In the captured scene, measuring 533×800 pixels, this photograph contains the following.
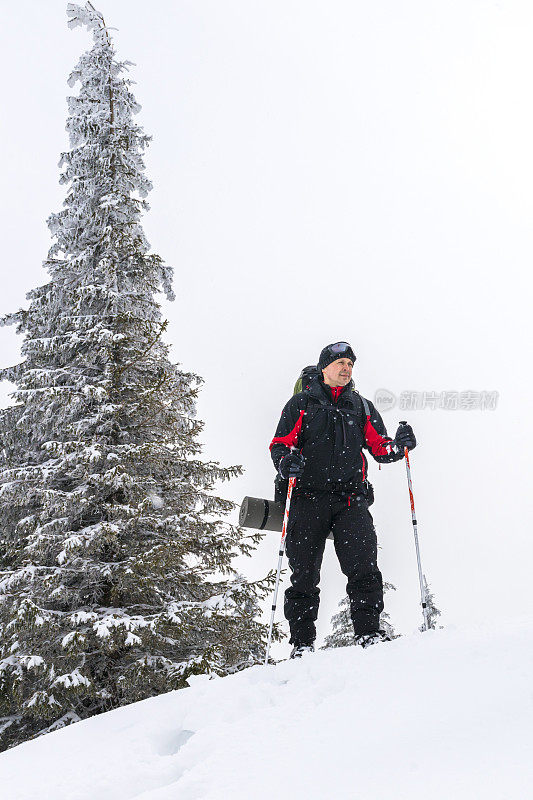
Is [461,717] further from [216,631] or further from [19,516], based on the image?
[19,516]

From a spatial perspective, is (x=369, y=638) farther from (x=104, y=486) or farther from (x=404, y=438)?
(x=104, y=486)

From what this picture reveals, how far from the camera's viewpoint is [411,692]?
3570 mm

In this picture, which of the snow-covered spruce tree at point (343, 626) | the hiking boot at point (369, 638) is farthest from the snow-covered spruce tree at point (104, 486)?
the snow-covered spruce tree at point (343, 626)

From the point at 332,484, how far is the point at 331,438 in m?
0.43

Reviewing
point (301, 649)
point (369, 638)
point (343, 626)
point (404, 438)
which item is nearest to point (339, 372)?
point (404, 438)

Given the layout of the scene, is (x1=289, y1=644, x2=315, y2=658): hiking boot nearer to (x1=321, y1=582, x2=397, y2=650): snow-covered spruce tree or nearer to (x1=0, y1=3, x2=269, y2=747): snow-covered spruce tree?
(x1=0, y1=3, x2=269, y2=747): snow-covered spruce tree

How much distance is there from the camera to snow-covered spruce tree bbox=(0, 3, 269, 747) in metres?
8.41

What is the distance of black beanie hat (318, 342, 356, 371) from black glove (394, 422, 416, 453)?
82cm

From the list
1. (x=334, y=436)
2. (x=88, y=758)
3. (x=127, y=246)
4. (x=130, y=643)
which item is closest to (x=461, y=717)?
(x=88, y=758)

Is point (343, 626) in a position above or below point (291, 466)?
below

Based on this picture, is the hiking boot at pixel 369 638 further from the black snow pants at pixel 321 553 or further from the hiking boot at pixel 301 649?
the hiking boot at pixel 301 649

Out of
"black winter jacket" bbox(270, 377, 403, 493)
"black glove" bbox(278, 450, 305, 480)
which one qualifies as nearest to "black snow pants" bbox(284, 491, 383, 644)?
"black winter jacket" bbox(270, 377, 403, 493)

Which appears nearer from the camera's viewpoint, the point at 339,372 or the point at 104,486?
the point at 339,372

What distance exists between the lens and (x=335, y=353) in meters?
5.92
